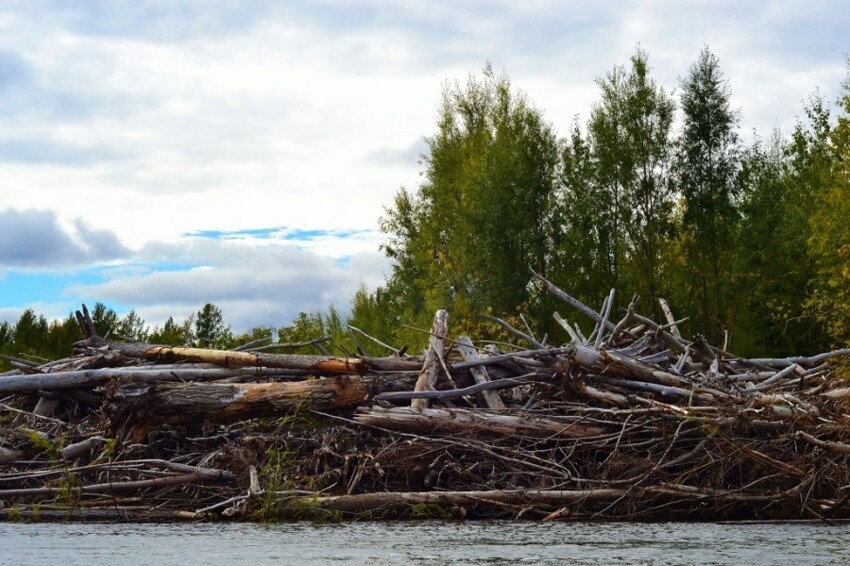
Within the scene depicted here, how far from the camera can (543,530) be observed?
22.2ft

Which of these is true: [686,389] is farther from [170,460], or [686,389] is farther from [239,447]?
[170,460]

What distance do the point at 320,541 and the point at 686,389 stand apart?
10.9 ft

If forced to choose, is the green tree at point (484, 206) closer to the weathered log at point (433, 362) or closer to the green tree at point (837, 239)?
the green tree at point (837, 239)

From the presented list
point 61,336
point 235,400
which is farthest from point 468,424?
point 61,336

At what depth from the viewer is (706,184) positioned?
3891 centimetres

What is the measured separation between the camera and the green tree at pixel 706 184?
38344 millimetres

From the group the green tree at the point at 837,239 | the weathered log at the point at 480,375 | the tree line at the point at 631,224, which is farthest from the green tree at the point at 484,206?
the weathered log at the point at 480,375

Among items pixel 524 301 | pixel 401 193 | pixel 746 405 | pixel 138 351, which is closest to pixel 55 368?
pixel 138 351

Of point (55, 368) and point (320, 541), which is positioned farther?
point (55, 368)

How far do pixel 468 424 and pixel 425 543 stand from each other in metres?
2.23

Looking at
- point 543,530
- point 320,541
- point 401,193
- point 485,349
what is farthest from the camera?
point 401,193

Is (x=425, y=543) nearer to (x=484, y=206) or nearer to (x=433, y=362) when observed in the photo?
(x=433, y=362)

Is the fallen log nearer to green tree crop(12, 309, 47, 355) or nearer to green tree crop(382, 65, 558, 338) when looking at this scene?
green tree crop(382, 65, 558, 338)

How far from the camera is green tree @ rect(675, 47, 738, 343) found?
38344 millimetres
